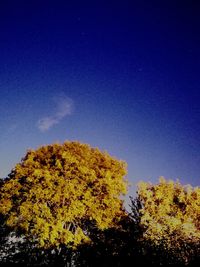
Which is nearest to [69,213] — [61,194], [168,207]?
[61,194]

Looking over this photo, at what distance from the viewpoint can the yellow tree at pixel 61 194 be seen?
29.8 meters

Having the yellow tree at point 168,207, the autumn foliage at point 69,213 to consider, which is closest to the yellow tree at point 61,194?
the autumn foliage at point 69,213

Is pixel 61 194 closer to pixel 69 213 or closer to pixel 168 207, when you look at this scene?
pixel 69 213

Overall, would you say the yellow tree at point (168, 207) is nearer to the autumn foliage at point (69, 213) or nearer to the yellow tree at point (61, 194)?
the autumn foliage at point (69, 213)

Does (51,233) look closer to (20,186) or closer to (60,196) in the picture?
(60,196)

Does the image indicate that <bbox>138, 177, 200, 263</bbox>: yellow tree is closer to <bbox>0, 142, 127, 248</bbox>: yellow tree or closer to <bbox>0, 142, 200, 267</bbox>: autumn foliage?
<bbox>0, 142, 200, 267</bbox>: autumn foliage

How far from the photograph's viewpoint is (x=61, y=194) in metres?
31.1

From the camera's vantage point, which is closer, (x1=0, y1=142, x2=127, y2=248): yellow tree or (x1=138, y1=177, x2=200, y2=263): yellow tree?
(x1=0, y1=142, x2=127, y2=248): yellow tree

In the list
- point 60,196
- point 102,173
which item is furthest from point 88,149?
point 60,196

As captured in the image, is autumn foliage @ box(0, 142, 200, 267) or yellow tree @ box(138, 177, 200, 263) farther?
yellow tree @ box(138, 177, 200, 263)

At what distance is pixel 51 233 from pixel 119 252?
268 inches

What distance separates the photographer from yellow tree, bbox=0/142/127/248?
2978 cm

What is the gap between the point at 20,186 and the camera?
32125 millimetres

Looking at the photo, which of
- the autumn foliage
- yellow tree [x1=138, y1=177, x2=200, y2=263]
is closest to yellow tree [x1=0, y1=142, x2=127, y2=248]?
the autumn foliage
